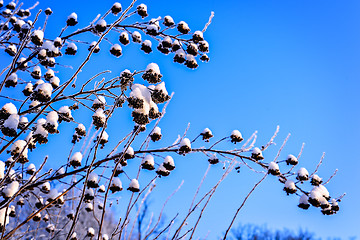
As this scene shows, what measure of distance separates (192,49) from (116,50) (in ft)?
2.76

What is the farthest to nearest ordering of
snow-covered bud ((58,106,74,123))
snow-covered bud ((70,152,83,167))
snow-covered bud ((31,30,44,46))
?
snow-covered bud ((31,30,44,46)) < snow-covered bud ((70,152,83,167)) < snow-covered bud ((58,106,74,123))

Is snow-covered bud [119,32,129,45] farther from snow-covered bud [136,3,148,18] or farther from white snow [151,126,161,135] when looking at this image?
white snow [151,126,161,135]

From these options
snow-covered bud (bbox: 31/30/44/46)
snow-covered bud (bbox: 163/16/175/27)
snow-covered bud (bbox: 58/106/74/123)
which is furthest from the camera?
snow-covered bud (bbox: 163/16/175/27)

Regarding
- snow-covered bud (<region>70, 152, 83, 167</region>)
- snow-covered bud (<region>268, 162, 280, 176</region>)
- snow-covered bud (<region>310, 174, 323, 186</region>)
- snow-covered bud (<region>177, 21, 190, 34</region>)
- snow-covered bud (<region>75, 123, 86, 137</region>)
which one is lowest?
snow-covered bud (<region>70, 152, 83, 167</region>)

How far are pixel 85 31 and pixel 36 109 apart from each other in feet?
3.94

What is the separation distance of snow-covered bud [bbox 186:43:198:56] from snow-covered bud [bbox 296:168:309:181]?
1602 mm

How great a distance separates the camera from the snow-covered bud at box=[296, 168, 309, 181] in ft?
9.71

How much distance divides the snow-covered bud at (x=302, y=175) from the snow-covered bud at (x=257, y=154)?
383 millimetres

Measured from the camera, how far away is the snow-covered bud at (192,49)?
3165mm

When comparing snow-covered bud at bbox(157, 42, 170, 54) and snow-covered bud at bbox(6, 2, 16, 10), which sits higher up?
snow-covered bud at bbox(6, 2, 16, 10)

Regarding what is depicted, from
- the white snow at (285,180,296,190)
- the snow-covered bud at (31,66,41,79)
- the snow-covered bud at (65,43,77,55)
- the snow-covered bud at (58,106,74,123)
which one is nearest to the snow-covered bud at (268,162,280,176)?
the white snow at (285,180,296,190)

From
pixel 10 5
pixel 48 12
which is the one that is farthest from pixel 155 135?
pixel 10 5

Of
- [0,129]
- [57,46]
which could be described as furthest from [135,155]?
[57,46]

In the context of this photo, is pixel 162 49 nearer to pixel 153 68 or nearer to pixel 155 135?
pixel 155 135
